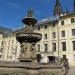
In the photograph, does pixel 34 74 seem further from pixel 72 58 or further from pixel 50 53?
pixel 50 53

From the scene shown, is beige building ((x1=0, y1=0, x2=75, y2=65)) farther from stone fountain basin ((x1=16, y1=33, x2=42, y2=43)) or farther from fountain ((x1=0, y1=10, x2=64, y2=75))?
stone fountain basin ((x1=16, y1=33, x2=42, y2=43))

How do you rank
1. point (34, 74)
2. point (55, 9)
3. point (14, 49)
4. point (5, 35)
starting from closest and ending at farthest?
point (34, 74) → point (14, 49) → point (5, 35) → point (55, 9)

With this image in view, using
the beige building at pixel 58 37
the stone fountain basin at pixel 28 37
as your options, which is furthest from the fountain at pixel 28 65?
the beige building at pixel 58 37

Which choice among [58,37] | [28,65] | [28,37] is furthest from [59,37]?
[28,65]

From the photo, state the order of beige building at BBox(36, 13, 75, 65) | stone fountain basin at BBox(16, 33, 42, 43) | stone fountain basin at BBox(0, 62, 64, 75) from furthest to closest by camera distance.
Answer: beige building at BBox(36, 13, 75, 65) → stone fountain basin at BBox(16, 33, 42, 43) → stone fountain basin at BBox(0, 62, 64, 75)

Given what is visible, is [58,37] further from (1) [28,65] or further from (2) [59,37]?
(1) [28,65]

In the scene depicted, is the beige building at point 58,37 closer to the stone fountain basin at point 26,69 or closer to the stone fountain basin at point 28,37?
the stone fountain basin at point 28,37

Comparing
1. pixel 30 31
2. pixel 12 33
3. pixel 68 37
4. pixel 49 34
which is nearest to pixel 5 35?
pixel 12 33

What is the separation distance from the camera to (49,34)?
43.2 m

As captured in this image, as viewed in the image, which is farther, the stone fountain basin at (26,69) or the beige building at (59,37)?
the beige building at (59,37)

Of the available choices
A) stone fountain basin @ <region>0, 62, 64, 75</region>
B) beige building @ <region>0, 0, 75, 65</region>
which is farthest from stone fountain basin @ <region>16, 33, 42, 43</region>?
beige building @ <region>0, 0, 75, 65</region>

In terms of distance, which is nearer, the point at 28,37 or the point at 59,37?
the point at 28,37

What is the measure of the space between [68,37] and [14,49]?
21.0 meters

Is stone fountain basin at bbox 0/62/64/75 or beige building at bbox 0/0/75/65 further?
beige building at bbox 0/0/75/65
